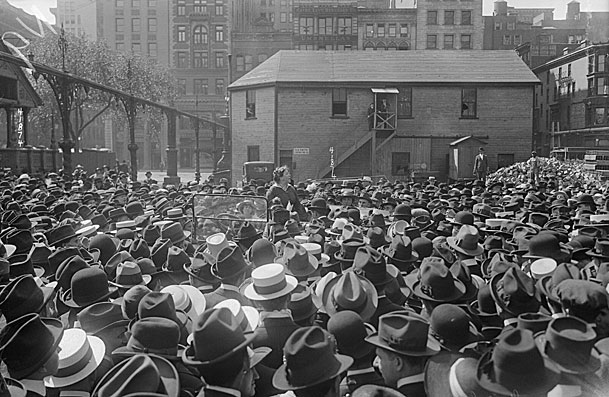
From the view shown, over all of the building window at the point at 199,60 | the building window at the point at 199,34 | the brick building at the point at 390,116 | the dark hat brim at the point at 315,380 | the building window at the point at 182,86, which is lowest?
the dark hat brim at the point at 315,380

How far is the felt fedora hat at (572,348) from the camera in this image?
2816 mm

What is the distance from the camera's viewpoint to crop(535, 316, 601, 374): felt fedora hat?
9.24 ft

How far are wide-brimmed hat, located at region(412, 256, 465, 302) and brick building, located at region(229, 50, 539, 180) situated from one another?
3023 centimetres

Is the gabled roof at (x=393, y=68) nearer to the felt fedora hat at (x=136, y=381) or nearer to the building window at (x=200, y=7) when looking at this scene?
the building window at (x=200, y=7)

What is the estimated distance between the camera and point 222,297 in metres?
4.50

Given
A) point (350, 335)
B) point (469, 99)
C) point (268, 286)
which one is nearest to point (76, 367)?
point (268, 286)

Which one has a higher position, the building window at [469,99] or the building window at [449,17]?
the building window at [449,17]

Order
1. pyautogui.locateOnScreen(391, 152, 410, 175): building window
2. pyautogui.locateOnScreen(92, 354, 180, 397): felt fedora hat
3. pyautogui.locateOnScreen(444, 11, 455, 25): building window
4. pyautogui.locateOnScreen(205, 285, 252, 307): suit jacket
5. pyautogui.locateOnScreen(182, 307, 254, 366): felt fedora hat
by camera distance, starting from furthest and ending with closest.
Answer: pyautogui.locateOnScreen(444, 11, 455, 25): building window, pyautogui.locateOnScreen(391, 152, 410, 175): building window, pyautogui.locateOnScreen(205, 285, 252, 307): suit jacket, pyautogui.locateOnScreen(182, 307, 254, 366): felt fedora hat, pyautogui.locateOnScreen(92, 354, 180, 397): felt fedora hat

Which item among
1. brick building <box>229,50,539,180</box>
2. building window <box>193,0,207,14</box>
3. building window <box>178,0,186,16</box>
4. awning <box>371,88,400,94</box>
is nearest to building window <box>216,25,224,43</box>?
building window <box>193,0,207,14</box>

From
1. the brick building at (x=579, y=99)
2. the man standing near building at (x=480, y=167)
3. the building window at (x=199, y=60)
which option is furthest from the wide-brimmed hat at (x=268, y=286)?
the building window at (x=199, y=60)

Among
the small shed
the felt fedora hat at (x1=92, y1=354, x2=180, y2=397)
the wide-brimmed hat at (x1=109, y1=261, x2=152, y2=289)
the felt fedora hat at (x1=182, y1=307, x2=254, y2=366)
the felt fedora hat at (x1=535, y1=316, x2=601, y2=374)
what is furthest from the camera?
the small shed

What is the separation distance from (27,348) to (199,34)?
71.3m

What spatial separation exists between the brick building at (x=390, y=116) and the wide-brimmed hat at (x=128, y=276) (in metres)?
29.9

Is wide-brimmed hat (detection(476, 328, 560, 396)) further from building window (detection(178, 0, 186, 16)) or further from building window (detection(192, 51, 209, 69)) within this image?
building window (detection(192, 51, 209, 69))
